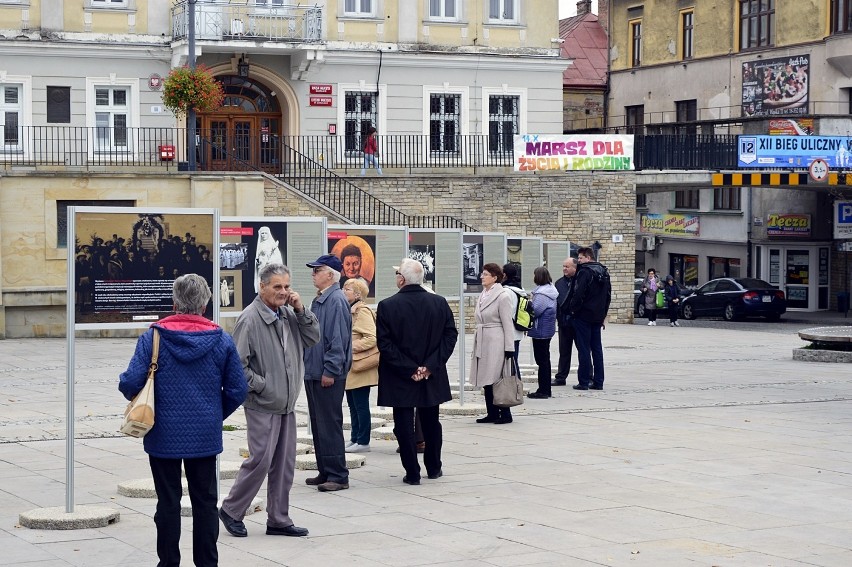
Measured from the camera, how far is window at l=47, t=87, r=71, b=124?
3409 centimetres

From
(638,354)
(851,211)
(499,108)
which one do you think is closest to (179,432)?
(638,354)

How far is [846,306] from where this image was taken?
48156 millimetres

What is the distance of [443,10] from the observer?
37.7 m

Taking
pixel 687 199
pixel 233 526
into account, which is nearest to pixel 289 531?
pixel 233 526

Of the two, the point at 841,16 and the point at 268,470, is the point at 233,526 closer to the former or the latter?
the point at 268,470

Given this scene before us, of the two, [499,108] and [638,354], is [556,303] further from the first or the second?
[499,108]

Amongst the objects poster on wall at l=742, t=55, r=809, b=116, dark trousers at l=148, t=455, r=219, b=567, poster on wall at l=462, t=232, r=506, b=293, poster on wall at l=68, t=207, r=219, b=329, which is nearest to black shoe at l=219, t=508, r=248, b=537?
dark trousers at l=148, t=455, r=219, b=567

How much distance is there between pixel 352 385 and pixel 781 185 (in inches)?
1183

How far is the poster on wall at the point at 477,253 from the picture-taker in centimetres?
2020

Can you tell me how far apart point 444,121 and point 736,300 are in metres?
11.9

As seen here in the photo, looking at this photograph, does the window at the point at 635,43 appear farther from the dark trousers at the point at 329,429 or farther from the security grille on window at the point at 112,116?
the dark trousers at the point at 329,429

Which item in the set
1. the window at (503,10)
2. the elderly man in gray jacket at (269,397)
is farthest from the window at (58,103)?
the elderly man in gray jacket at (269,397)

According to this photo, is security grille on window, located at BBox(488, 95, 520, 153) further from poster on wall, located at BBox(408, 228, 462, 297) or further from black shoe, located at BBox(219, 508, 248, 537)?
black shoe, located at BBox(219, 508, 248, 537)

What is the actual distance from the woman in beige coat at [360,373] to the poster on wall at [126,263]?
2637 millimetres
